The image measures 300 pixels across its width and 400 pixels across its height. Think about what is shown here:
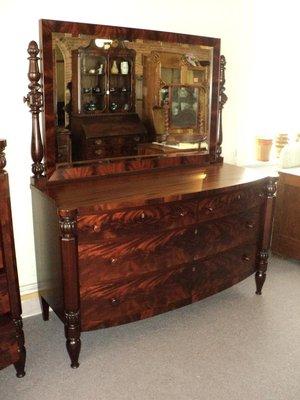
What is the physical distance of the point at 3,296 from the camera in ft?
6.21

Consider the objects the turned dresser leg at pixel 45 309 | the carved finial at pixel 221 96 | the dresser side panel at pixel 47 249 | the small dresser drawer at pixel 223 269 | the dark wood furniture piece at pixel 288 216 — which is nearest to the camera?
the dresser side panel at pixel 47 249

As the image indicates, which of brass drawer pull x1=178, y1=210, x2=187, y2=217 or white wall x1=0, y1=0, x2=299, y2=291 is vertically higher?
white wall x1=0, y1=0, x2=299, y2=291

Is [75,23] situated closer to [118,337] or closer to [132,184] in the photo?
[132,184]

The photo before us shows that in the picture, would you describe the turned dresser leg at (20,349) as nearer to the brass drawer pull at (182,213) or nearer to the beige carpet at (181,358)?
the beige carpet at (181,358)

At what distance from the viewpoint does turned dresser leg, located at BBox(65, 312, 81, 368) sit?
6.60 feet

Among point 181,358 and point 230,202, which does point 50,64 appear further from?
point 181,358

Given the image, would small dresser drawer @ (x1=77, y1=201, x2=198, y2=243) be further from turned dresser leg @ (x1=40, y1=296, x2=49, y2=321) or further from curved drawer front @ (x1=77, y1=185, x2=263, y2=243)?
turned dresser leg @ (x1=40, y1=296, x2=49, y2=321)

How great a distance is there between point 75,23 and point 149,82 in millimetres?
559

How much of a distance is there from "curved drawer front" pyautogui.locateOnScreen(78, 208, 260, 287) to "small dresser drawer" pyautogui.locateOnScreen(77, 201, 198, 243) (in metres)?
0.04

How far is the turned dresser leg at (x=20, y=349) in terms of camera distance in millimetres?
1970

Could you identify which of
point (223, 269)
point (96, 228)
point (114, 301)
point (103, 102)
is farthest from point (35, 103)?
point (223, 269)

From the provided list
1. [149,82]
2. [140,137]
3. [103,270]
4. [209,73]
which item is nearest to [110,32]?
[149,82]

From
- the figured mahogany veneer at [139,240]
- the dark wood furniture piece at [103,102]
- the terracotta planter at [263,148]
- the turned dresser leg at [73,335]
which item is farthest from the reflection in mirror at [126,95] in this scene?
the terracotta planter at [263,148]

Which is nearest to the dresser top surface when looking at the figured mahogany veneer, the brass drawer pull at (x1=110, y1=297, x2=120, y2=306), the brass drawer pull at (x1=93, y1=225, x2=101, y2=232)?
the figured mahogany veneer
